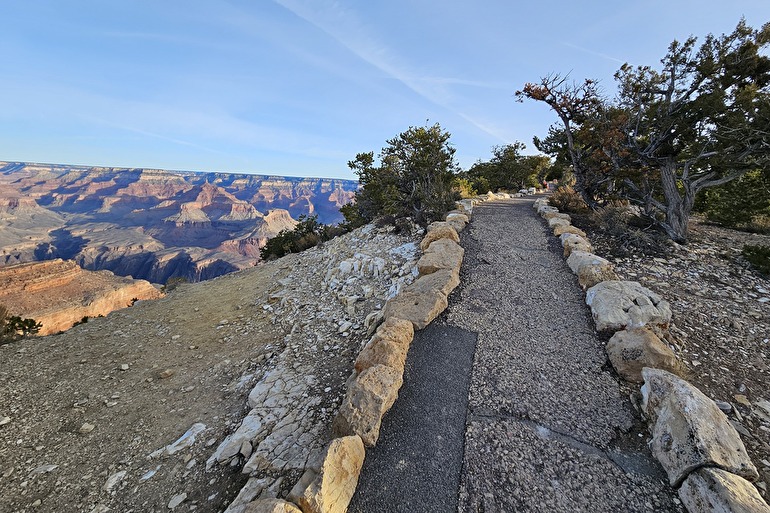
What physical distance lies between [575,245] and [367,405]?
6.73 meters

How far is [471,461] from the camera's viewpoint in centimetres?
278

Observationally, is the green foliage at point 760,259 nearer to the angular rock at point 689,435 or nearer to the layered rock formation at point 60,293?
the angular rock at point 689,435

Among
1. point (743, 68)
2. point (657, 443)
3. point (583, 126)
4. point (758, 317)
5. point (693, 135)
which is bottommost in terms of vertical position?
point (657, 443)

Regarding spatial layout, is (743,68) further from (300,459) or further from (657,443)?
(300,459)

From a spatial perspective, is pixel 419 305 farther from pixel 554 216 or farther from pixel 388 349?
pixel 554 216

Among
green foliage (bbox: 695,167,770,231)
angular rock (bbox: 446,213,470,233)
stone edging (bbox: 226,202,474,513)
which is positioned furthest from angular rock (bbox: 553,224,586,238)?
green foliage (bbox: 695,167,770,231)

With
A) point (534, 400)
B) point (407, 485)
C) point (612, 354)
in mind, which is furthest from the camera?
point (612, 354)

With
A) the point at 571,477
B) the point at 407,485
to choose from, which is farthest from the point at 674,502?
the point at 407,485

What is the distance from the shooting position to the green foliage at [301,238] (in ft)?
48.2

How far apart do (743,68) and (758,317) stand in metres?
6.40

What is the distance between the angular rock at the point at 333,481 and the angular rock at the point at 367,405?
18 cm

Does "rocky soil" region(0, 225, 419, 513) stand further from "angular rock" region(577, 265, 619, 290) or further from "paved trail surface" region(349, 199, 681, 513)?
"angular rock" region(577, 265, 619, 290)

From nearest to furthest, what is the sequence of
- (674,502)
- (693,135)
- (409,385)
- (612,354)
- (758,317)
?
(674,502) < (409,385) < (612,354) < (758,317) < (693,135)

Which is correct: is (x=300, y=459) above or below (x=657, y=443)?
below
